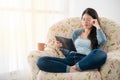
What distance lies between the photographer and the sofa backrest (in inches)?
98.0

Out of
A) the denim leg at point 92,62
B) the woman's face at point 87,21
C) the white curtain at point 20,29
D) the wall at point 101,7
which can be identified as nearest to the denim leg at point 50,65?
the denim leg at point 92,62

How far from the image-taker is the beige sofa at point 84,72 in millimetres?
1979

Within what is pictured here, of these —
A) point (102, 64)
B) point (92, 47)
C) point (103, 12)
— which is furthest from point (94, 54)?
point (103, 12)

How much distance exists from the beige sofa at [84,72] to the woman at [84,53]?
0.06 m

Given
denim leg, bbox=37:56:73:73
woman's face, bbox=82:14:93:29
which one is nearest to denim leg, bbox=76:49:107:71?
denim leg, bbox=37:56:73:73

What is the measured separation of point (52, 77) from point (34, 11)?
1381 millimetres

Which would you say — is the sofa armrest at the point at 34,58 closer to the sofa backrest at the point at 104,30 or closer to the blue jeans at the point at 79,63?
the blue jeans at the point at 79,63

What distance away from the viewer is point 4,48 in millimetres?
2949

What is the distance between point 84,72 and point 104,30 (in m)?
0.78

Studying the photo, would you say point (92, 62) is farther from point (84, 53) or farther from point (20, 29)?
point (20, 29)

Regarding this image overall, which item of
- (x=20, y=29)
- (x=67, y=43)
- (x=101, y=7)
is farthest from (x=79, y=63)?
(x=101, y=7)

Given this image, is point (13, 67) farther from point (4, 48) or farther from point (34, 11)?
point (34, 11)

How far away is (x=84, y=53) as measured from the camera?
2.40 metres

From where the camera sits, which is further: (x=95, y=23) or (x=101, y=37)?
(x=95, y=23)
